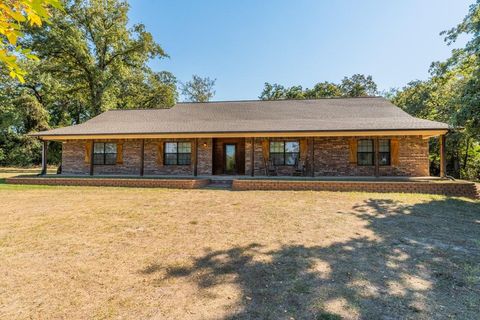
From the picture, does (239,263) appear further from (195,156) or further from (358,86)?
(358,86)

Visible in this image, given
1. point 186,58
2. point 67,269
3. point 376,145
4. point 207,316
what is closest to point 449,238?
point 207,316

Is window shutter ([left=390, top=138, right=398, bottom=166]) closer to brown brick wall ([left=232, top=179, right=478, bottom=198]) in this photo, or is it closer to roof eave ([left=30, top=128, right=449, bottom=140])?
roof eave ([left=30, top=128, right=449, bottom=140])

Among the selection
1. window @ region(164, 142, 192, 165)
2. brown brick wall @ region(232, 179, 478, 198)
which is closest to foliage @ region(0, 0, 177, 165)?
window @ region(164, 142, 192, 165)

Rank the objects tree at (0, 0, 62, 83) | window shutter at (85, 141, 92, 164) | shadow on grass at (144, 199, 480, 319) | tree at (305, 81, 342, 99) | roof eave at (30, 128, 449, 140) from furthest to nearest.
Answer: tree at (305, 81, 342, 99) < window shutter at (85, 141, 92, 164) < roof eave at (30, 128, 449, 140) < shadow on grass at (144, 199, 480, 319) < tree at (0, 0, 62, 83)

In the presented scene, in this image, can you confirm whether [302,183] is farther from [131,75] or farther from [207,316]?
[131,75]

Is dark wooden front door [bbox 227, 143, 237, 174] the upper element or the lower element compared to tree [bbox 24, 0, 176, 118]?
lower

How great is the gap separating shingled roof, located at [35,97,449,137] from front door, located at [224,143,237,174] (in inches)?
51.0

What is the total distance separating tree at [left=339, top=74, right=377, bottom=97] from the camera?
31.9 metres

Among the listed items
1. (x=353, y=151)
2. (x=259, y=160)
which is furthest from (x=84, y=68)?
(x=353, y=151)

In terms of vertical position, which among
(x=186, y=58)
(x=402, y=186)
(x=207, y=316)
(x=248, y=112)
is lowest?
(x=207, y=316)

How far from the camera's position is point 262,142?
13.7 meters

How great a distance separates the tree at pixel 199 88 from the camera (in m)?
42.9

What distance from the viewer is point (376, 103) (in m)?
16.1

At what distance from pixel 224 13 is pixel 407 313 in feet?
53.8
